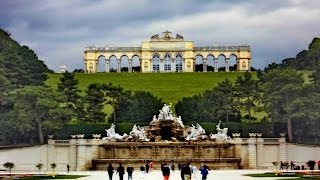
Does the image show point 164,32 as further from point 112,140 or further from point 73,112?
point 112,140

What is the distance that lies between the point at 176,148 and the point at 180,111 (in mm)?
21467

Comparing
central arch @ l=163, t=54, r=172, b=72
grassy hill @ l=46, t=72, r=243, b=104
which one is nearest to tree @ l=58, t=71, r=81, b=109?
grassy hill @ l=46, t=72, r=243, b=104

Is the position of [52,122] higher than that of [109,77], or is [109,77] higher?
[109,77]

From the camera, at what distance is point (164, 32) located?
150250 millimetres

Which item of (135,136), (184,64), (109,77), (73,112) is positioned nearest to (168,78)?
(109,77)

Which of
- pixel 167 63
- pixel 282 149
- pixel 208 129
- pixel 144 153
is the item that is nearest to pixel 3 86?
pixel 144 153

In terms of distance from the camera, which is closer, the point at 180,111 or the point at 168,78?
the point at 180,111

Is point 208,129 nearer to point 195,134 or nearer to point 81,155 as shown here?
point 195,134

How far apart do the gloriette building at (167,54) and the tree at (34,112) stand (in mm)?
70059

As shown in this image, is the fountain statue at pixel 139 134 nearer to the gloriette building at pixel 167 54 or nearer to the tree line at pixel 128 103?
the tree line at pixel 128 103

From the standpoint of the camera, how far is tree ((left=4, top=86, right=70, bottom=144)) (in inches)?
2970

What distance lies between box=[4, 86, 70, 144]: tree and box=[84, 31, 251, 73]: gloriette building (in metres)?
70.1

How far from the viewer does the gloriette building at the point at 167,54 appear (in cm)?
14875

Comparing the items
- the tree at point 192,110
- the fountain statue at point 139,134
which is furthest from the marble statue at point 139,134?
the tree at point 192,110
